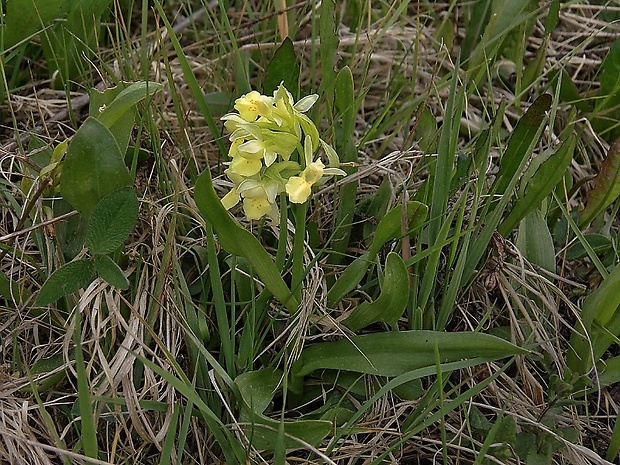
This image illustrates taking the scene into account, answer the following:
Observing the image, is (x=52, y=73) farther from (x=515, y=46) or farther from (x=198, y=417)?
(x=515, y=46)

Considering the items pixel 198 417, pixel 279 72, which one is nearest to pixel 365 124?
pixel 279 72

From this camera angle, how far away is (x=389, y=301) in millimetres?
1154

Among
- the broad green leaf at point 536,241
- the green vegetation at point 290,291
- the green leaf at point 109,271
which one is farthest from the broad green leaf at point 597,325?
the green leaf at point 109,271

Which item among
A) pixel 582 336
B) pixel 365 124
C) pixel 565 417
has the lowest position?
pixel 565 417

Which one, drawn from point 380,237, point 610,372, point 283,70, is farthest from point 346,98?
point 610,372

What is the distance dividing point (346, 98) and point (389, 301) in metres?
0.43

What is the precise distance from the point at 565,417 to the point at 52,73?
135 cm

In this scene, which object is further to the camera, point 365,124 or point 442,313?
point 365,124

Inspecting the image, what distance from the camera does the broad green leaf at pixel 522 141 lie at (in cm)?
133

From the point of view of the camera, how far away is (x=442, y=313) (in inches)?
50.2

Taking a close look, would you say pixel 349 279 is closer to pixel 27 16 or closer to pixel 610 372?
pixel 610 372

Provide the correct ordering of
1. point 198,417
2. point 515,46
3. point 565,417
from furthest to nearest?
1. point 515,46
2. point 565,417
3. point 198,417

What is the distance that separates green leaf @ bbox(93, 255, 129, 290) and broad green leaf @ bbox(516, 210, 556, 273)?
2.46ft

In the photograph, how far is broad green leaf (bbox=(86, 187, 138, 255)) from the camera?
1.17 m
